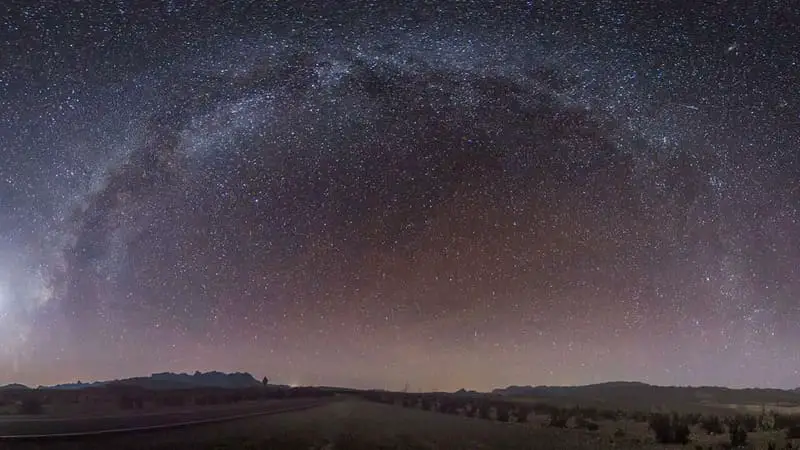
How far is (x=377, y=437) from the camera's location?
20.1 meters

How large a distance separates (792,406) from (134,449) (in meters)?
29.0

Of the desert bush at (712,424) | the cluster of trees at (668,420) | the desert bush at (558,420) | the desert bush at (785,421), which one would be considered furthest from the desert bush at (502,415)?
the desert bush at (785,421)

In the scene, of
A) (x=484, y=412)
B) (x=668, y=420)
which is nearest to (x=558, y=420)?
(x=668, y=420)

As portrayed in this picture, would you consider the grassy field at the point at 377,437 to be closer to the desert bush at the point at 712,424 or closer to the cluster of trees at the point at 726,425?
the cluster of trees at the point at 726,425

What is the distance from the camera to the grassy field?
1661cm

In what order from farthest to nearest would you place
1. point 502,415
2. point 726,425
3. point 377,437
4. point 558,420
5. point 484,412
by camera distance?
point 484,412 → point 502,415 → point 558,420 → point 726,425 → point 377,437

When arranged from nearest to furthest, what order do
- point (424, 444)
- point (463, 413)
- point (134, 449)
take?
point (134, 449) → point (424, 444) → point (463, 413)

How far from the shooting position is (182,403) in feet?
122

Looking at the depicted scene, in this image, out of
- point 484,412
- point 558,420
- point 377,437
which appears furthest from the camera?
point 484,412

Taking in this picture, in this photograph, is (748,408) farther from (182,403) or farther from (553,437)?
(182,403)

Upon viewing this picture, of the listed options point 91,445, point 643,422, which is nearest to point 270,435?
point 91,445

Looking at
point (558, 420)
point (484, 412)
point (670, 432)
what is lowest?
point (484, 412)

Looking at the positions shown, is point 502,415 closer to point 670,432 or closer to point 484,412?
point 484,412

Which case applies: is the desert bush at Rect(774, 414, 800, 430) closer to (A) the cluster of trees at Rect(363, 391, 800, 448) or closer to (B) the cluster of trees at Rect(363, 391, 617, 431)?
(A) the cluster of trees at Rect(363, 391, 800, 448)
